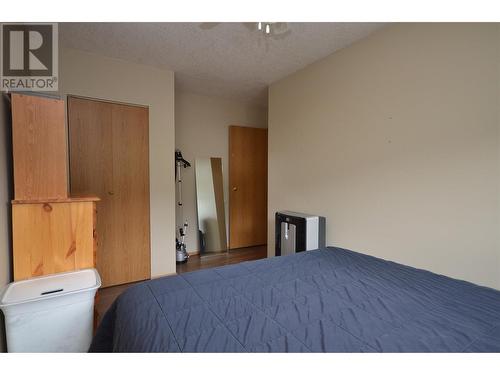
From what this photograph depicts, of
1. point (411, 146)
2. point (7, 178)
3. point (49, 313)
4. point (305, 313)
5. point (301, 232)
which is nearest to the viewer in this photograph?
point (305, 313)

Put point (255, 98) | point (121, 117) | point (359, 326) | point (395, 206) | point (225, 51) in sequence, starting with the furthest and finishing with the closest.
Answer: point (255, 98) < point (121, 117) < point (225, 51) < point (395, 206) < point (359, 326)

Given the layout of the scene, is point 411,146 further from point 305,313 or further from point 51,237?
point 51,237

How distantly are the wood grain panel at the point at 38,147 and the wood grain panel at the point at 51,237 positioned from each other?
0.10 meters

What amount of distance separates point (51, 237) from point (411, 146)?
259 cm

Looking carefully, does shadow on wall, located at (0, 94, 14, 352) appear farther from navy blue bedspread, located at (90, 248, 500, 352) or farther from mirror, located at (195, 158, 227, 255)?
mirror, located at (195, 158, 227, 255)

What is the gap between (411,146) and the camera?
1.83 meters

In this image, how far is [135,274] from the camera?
2.73 metres

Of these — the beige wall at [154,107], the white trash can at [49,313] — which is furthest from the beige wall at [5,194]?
the beige wall at [154,107]

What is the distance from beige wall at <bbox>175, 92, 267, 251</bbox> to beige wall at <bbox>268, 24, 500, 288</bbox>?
1562mm

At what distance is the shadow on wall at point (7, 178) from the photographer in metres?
1.36

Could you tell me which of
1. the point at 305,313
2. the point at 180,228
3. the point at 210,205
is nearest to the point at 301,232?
the point at 305,313
